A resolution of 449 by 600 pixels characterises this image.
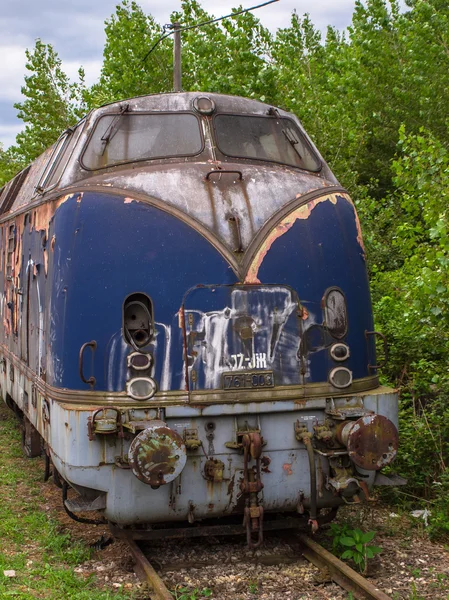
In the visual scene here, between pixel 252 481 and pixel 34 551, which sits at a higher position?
pixel 252 481

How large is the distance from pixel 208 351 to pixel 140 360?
0.44 meters

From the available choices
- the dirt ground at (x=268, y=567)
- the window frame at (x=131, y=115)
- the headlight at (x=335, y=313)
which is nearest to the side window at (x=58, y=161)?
the window frame at (x=131, y=115)

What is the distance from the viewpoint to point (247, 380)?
16.1ft

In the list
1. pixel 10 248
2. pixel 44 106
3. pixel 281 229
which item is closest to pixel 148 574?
pixel 281 229

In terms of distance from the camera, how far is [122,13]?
64.7 ft

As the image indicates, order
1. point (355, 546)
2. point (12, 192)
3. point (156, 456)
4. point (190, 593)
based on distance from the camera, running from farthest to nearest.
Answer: point (12, 192)
point (355, 546)
point (190, 593)
point (156, 456)

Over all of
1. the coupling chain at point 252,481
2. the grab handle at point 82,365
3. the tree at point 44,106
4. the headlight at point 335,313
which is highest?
the tree at point 44,106

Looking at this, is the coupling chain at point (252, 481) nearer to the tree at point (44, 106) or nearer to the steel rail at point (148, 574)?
the steel rail at point (148, 574)

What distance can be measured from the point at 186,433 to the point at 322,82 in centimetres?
1660

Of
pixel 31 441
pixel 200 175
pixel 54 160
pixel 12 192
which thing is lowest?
pixel 31 441

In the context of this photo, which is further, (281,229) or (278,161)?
(278,161)

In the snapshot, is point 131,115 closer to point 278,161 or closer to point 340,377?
point 278,161

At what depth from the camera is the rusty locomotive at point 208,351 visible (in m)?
4.77

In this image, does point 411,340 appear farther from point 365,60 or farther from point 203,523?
point 365,60
